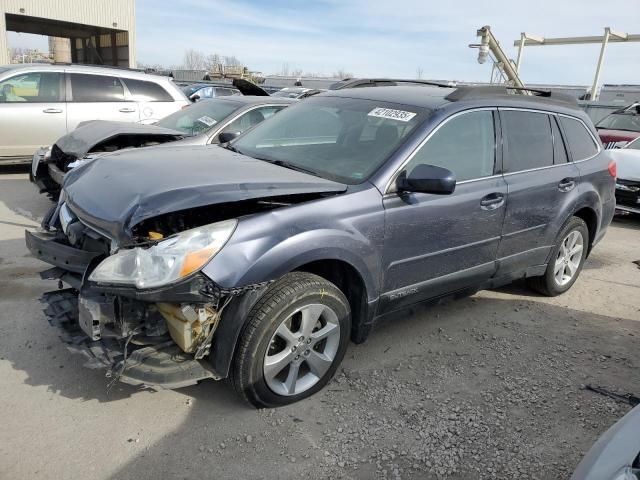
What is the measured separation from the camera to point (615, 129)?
38.1 ft

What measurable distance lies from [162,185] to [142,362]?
919mm

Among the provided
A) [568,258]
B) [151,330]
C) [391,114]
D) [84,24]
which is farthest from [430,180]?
[84,24]

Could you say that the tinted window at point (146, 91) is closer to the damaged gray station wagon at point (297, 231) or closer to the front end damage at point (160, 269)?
the damaged gray station wagon at point (297, 231)

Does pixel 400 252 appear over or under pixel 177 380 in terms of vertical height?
over

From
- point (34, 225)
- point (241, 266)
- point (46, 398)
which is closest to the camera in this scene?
point (241, 266)

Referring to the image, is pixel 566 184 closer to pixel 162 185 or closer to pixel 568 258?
pixel 568 258

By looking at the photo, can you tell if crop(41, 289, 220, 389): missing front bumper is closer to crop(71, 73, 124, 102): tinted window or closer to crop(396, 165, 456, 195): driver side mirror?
crop(396, 165, 456, 195): driver side mirror

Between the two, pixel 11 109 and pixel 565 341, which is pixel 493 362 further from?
pixel 11 109

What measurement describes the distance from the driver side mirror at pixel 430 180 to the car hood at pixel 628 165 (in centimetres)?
672

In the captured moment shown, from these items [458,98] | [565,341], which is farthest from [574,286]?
[458,98]

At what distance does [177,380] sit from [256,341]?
0.43m

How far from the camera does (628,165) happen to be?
8.41 m

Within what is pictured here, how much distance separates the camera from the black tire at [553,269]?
4.54 meters

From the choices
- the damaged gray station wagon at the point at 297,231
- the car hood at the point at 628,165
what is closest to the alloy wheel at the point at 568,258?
the damaged gray station wagon at the point at 297,231
